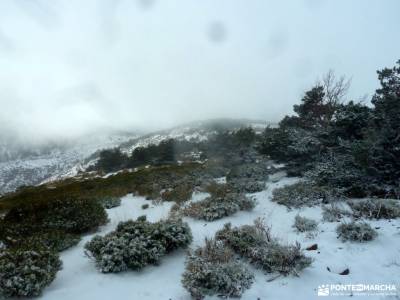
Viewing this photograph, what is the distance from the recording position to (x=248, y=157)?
1847 cm

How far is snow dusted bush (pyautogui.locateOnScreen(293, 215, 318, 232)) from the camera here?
7.03 meters

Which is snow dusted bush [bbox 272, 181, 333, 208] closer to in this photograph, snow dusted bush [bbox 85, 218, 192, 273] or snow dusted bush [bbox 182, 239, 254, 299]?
snow dusted bush [bbox 85, 218, 192, 273]

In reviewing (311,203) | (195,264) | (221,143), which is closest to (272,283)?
(195,264)

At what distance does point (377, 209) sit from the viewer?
23.9 feet

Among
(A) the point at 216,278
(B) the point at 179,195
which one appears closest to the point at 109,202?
(B) the point at 179,195

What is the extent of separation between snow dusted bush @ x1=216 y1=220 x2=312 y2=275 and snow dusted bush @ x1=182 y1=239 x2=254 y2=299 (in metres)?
0.47

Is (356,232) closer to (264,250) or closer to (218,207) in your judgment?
(264,250)

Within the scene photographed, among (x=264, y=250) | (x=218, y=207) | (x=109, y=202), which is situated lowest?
(x=109, y=202)

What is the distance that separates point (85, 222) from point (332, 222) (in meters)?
6.47

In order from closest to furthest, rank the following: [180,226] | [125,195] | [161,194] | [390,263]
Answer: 1. [390,263]
2. [180,226]
3. [161,194]
4. [125,195]

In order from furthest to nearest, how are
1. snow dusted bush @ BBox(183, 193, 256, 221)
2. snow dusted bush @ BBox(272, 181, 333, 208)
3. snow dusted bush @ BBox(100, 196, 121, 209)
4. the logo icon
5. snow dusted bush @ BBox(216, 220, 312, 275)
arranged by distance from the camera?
snow dusted bush @ BBox(100, 196, 121, 209)
snow dusted bush @ BBox(272, 181, 333, 208)
snow dusted bush @ BBox(183, 193, 256, 221)
snow dusted bush @ BBox(216, 220, 312, 275)
the logo icon

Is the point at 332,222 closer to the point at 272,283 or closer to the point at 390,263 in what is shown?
the point at 390,263

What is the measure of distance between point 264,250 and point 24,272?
4030 mm

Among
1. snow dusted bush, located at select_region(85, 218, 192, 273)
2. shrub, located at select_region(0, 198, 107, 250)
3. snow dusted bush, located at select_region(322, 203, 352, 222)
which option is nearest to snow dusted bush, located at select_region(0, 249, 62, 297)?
snow dusted bush, located at select_region(85, 218, 192, 273)
